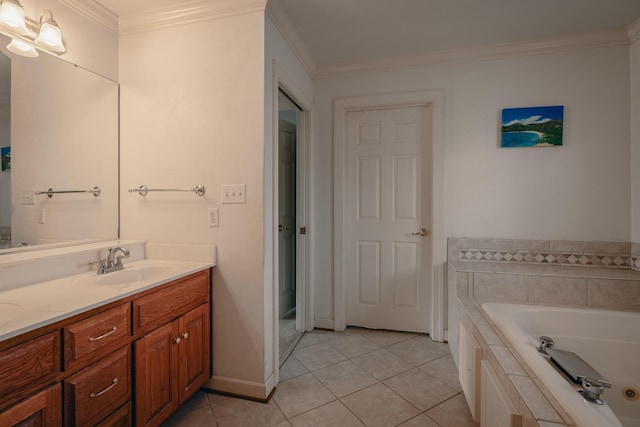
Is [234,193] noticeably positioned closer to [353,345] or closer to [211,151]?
[211,151]

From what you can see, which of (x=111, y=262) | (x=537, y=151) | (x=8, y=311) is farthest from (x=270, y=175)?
(x=537, y=151)

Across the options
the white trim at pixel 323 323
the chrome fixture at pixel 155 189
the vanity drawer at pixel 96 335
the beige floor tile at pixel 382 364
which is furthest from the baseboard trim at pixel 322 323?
the vanity drawer at pixel 96 335

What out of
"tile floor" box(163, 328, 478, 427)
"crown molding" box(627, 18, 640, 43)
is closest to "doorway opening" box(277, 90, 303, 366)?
"tile floor" box(163, 328, 478, 427)

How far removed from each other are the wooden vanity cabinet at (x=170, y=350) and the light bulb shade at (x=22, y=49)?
54.4 inches

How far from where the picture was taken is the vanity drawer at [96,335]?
1029 millimetres

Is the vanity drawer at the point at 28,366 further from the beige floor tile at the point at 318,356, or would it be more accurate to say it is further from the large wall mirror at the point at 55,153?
the beige floor tile at the point at 318,356

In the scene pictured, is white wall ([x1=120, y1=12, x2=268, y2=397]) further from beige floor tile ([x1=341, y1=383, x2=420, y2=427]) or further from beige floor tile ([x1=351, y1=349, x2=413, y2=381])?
beige floor tile ([x1=351, y1=349, x2=413, y2=381])

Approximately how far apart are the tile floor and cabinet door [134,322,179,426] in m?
0.21

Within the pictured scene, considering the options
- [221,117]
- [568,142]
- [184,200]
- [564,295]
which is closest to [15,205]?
[184,200]

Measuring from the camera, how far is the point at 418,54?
2.44 meters

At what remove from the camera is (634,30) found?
205 cm

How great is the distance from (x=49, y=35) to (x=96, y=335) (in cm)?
157

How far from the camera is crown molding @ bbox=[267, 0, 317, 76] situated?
180 centimetres

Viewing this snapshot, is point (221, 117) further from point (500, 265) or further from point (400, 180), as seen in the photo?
point (500, 265)
